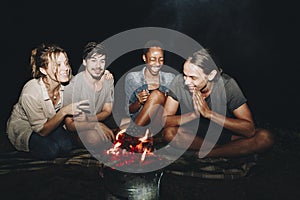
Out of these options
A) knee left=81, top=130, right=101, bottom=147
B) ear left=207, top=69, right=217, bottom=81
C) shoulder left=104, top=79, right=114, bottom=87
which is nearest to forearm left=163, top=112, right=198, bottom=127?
ear left=207, top=69, right=217, bottom=81


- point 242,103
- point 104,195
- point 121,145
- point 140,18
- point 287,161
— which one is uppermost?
point 140,18

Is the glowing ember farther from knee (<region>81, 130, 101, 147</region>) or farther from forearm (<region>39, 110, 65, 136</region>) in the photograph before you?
forearm (<region>39, 110, 65, 136</region>)

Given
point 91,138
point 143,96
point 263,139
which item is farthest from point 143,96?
point 263,139

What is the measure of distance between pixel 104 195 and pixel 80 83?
202 centimetres

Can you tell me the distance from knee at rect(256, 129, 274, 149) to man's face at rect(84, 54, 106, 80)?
2843mm

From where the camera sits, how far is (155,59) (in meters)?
5.75

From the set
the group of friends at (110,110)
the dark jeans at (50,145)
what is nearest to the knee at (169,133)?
the group of friends at (110,110)

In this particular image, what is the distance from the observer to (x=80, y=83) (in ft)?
18.3

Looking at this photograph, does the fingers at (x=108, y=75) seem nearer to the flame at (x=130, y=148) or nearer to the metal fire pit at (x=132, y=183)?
the flame at (x=130, y=148)

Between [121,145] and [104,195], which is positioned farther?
[104,195]

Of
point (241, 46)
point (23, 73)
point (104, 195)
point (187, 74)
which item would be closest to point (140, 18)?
point (187, 74)

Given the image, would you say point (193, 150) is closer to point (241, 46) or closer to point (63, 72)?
point (241, 46)

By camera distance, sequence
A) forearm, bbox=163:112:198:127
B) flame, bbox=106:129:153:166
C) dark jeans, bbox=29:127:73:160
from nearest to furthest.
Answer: flame, bbox=106:129:153:166 < dark jeans, bbox=29:127:73:160 < forearm, bbox=163:112:198:127

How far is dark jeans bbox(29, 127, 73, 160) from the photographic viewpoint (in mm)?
5289
